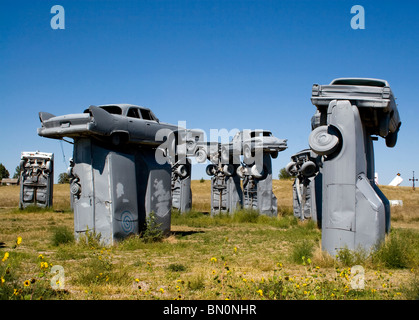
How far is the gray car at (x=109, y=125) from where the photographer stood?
11039mm

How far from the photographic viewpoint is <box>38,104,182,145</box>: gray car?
1104 cm

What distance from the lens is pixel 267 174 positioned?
21375 mm

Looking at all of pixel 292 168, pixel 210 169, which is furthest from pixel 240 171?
pixel 292 168

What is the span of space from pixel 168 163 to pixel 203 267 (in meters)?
5.56

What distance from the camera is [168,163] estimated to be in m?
13.6

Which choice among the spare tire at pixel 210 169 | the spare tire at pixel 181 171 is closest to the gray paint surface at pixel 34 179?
the spare tire at pixel 181 171

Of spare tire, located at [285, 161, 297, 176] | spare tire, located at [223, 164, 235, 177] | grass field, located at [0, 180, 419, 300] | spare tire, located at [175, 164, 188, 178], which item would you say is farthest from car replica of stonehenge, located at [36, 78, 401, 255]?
spare tire, located at [175, 164, 188, 178]

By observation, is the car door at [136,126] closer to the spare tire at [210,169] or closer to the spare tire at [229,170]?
the spare tire at [229,170]

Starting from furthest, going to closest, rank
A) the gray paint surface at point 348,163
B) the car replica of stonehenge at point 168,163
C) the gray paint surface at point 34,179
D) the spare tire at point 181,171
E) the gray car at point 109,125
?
the gray paint surface at point 34,179
the spare tire at point 181,171
the gray car at point 109,125
the car replica of stonehenge at point 168,163
the gray paint surface at point 348,163

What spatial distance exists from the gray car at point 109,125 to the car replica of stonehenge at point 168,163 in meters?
0.03

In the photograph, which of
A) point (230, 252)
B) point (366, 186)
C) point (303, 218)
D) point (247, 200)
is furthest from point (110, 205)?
point (247, 200)

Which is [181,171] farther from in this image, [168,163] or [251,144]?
[168,163]
